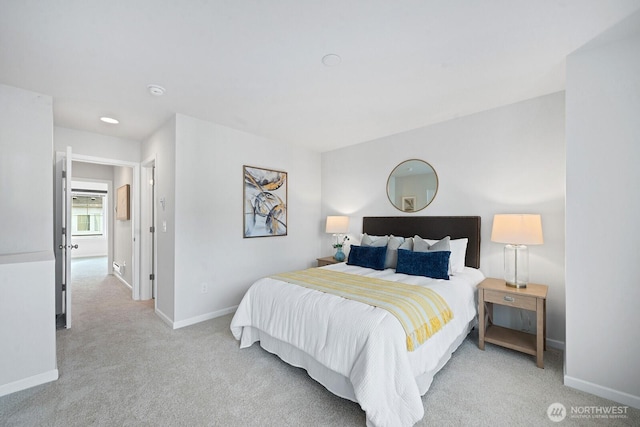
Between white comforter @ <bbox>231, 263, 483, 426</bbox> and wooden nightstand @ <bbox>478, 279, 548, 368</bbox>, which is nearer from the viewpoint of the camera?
white comforter @ <bbox>231, 263, 483, 426</bbox>

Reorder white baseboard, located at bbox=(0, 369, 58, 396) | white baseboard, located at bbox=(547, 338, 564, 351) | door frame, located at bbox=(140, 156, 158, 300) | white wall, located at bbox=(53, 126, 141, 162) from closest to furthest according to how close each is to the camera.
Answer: white baseboard, located at bbox=(0, 369, 58, 396) → white baseboard, located at bbox=(547, 338, 564, 351) → white wall, located at bbox=(53, 126, 141, 162) → door frame, located at bbox=(140, 156, 158, 300)

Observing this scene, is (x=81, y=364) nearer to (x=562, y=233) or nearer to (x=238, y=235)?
(x=238, y=235)

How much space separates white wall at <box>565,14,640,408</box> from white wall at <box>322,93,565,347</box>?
2.35 ft

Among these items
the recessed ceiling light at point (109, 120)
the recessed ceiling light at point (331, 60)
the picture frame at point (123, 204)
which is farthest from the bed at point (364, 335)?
the picture frame at point (123, 204)

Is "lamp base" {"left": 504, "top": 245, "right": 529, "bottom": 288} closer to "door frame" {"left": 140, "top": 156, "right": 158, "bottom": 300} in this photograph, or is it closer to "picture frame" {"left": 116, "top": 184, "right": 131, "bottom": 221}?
"door frame" {"left": 140, "top": 156, "right": 158, "bottom": 300}

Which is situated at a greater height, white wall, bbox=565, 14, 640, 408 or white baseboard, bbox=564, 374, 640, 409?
white wall, bbox=565, 14, 640, 408

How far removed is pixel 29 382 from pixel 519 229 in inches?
165

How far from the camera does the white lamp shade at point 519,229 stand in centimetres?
245

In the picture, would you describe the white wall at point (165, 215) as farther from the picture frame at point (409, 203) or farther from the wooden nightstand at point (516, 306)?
the wooden nightstand at point (516, 306)

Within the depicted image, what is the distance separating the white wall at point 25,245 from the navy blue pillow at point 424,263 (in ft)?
10.3

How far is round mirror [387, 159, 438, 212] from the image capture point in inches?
142

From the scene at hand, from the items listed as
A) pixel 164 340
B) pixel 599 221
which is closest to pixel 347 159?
pixel 599 221

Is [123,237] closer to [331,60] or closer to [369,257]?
[369,257]

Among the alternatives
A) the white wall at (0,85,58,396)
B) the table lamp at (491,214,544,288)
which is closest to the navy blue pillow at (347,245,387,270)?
the table lamp at (491,214,544,288)
